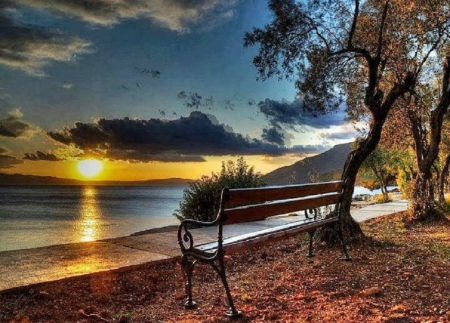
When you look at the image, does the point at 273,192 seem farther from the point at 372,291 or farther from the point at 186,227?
the point at 372,291

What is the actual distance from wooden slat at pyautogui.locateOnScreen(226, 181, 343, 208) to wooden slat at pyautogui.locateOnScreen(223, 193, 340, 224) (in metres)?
0.06

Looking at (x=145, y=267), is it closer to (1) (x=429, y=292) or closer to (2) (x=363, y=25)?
(1) (x=429, y=292)

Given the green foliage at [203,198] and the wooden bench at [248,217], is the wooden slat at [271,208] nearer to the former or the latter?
the wooden bench at [248,217]

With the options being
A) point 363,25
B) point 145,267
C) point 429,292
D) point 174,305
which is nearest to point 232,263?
point 145,267

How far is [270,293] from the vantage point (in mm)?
4633

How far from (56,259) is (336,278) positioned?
3619mm

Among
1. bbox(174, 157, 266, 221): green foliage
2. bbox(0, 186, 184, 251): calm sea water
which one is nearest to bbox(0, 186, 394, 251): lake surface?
bbox(0, 186, 184, 251): calm sea water

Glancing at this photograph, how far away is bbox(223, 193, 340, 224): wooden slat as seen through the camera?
14.0 ft

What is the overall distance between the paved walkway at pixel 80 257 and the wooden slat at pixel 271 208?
1828 millimetres

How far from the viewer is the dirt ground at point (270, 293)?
399 cm

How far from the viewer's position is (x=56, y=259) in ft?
19.1

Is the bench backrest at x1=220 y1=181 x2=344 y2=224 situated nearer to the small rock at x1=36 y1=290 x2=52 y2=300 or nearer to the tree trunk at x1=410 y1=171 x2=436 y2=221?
the small rock at x1=36 y1=290 x2=52 y2=300

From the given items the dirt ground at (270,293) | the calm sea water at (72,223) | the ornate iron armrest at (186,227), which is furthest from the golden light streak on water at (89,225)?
the ornate iron armrest at (186,227)

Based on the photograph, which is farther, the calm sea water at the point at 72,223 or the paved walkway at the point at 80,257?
the calm sea water at the point at 72,223
